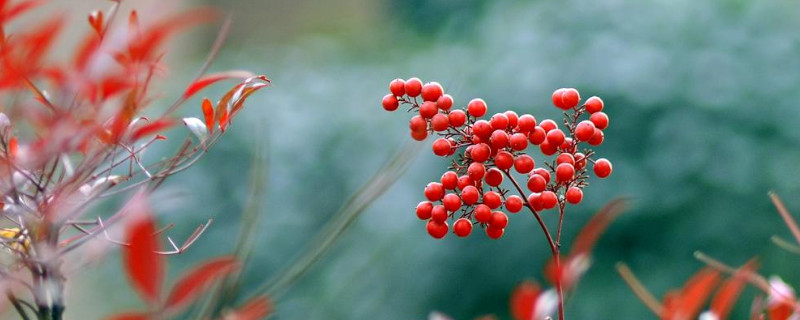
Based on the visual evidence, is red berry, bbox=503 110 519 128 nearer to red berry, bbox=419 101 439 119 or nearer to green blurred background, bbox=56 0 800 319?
red berry, bbox=419 101 439 119

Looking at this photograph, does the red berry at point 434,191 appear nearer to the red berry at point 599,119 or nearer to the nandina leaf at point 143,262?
the red berry at point 599,119

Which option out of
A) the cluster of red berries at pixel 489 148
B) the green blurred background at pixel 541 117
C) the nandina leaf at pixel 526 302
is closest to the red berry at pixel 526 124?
the cluster of red berries at pixel 489 148

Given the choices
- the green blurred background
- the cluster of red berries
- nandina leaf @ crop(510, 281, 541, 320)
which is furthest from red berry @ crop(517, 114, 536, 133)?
the green blurred background

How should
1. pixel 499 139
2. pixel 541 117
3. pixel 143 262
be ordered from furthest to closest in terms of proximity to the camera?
pixel 541 117
pixel 499 139
pixel 143 262

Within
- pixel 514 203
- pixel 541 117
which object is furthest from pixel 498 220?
pixel 541 117

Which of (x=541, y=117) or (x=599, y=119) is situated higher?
(x=599, y=119)

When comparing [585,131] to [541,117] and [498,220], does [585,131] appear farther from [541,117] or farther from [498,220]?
[541,117]

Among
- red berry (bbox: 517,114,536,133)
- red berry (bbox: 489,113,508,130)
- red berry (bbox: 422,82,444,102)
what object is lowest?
red berry (bbox: 517,114,536,133)

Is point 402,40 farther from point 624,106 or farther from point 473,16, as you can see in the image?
point 624,106
